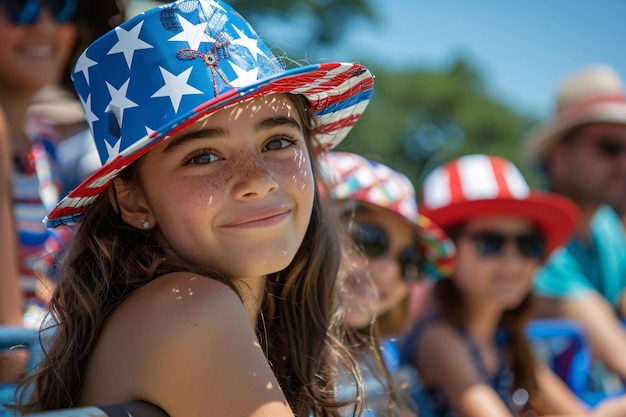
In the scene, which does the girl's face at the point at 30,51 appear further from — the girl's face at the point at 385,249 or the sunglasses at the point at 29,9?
the girl's face at the point at 385,249

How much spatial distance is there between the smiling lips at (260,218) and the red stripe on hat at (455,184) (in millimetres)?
2152

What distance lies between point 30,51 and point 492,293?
2202mm

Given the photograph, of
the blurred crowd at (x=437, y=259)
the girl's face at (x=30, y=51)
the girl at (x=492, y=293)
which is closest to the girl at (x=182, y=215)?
the blurred crowd at (x=437, y=259)

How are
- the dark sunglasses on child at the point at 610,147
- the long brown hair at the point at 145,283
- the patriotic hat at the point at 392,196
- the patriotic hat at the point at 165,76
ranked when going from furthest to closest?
the dark sunglasses on child at the point at 610,147 → the patriotic hat at the point at 392,196 → the long brown hair at the point at 145,283 → the patriotic hat at the point at 165,76

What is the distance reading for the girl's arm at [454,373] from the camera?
3.36 meters

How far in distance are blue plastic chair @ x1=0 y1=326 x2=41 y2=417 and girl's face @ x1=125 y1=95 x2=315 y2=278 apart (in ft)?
1.37

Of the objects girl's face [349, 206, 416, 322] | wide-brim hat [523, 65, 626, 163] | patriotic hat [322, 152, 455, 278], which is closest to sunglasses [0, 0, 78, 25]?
patriotic hat [322, 152, 455, 278]

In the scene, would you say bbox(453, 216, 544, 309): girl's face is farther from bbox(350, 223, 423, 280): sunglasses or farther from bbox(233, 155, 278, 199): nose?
bbox(233, 155, 278, 199): nose

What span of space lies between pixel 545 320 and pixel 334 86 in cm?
285

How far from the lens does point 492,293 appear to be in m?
3.73

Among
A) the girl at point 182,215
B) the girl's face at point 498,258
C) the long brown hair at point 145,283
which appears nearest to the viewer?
the girl at point 182,215

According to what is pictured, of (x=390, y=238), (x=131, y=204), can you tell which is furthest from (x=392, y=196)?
(x=131, y=204)

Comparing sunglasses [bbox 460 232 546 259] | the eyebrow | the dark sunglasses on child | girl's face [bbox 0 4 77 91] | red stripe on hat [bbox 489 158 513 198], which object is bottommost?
the dark sunglasses on child

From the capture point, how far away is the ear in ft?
6.17
